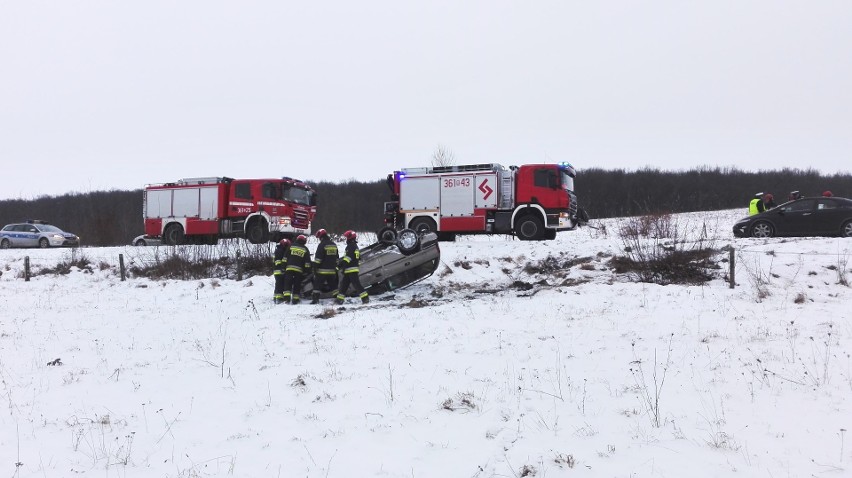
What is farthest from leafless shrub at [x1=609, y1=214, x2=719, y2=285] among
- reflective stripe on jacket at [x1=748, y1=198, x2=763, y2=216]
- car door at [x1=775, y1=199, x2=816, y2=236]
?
reflective stripe on jacket at [x1=748, y1=198, x2=763, y2=216]

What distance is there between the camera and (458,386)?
18.2 ft

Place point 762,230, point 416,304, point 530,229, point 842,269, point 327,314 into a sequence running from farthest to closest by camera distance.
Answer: point 530,229
point 762,230
point 842,269
point 416,304
point 327,314

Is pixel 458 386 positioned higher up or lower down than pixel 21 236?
lower down

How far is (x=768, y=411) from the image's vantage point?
15.2 feet

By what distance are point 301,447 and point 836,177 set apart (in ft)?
272

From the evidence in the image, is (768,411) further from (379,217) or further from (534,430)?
(379,217)

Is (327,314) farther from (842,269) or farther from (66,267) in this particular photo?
(66,267)

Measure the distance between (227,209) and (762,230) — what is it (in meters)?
17.6

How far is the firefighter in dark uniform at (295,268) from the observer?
431 inches

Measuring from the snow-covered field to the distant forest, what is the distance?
47670mm

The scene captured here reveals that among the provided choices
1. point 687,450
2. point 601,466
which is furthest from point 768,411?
point 601,466

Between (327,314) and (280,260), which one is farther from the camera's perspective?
(280,260)

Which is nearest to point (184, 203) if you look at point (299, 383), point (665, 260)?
point (299, 383)

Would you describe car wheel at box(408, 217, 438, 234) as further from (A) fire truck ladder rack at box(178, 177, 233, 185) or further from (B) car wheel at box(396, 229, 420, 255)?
(A) fire truck ladder rack at box(178, 177, 233, 185)
